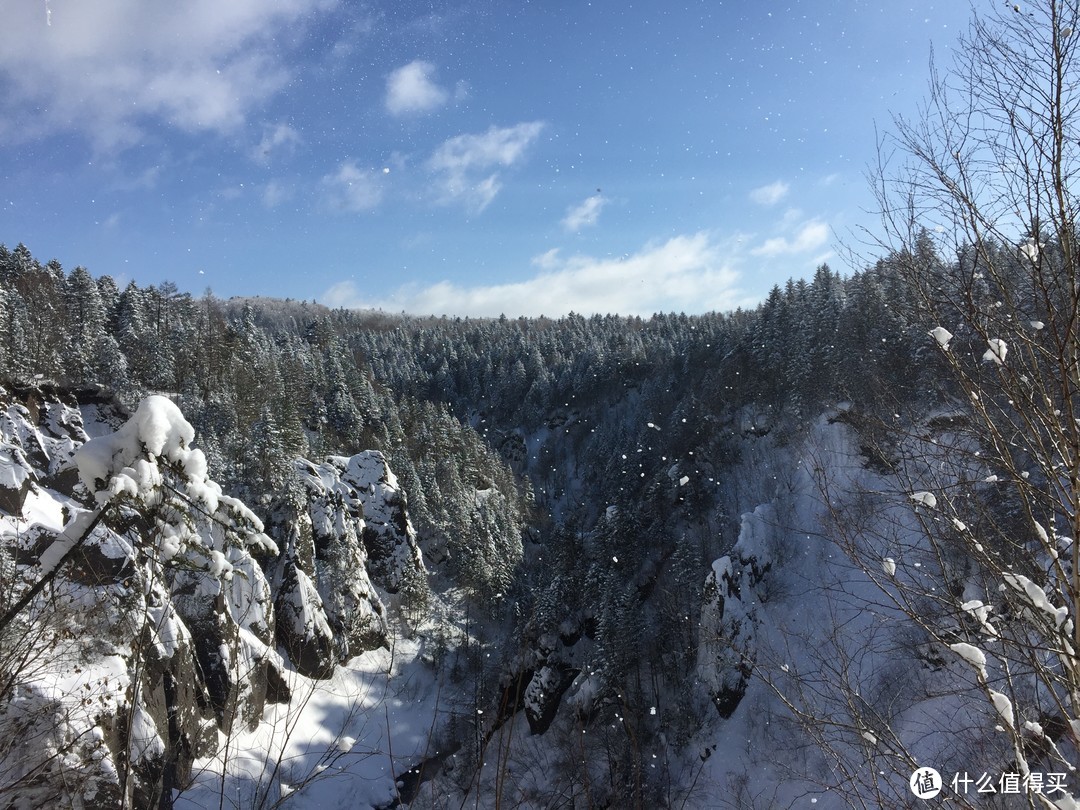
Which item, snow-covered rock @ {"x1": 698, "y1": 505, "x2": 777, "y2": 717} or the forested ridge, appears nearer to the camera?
the forested ridge

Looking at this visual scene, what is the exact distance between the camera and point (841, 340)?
3859 cm

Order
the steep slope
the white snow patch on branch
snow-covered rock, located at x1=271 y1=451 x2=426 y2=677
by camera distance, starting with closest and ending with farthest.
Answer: the white snow patch on branch, the steep slope, snow-covered rock, located at x1=271 y1=451 x2=426 y2=677

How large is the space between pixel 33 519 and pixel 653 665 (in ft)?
85.8

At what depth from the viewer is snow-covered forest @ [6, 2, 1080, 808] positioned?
308cm

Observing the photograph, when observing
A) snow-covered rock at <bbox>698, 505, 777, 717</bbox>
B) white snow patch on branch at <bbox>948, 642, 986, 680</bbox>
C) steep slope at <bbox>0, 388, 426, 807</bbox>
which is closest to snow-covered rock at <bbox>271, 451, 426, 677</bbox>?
Result: steep slope at <bbox>0, 388, 426, 807</bbox>

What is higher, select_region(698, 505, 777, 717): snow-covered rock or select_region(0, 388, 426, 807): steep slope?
select_region(0, 388, 426, 807): steep slope

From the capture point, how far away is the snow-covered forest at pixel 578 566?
308 cm

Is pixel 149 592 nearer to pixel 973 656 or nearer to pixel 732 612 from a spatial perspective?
pixel 973 656

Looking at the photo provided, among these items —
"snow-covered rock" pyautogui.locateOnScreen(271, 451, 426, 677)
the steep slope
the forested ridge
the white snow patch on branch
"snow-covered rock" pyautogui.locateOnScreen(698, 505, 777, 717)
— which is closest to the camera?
the white snow patch on branch

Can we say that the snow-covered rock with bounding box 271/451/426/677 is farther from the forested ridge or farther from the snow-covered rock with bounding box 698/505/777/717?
the snow-covered rock with bounding box 698/505/777/717

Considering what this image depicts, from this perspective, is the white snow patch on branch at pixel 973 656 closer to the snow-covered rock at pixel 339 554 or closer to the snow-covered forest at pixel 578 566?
the snow-covered forest at pixel 578 566

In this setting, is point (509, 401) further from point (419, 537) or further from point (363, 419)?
point (419, 537)

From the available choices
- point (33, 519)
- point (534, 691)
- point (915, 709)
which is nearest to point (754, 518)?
point (915, 709)

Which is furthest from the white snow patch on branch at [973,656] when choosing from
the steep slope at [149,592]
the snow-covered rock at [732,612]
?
the snow-covered rock at [732,612]
